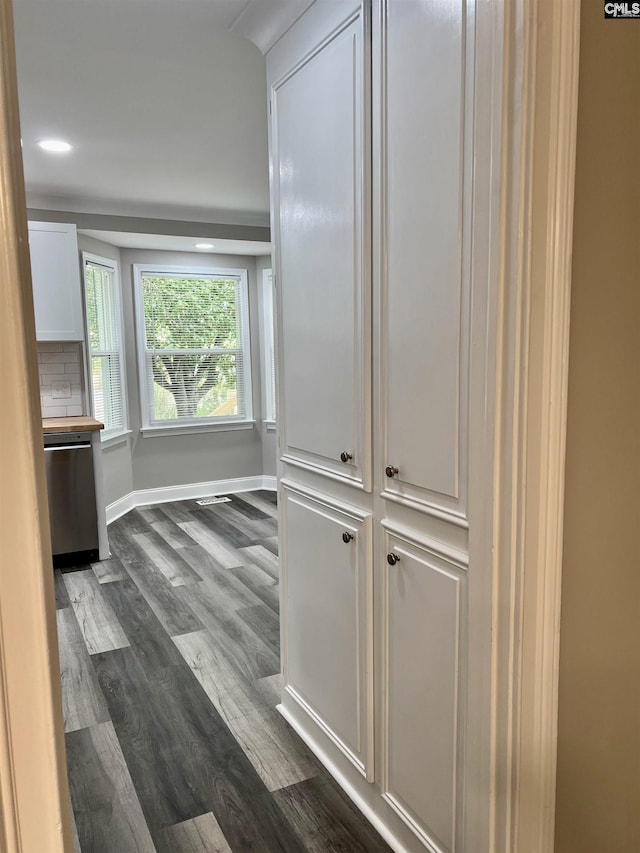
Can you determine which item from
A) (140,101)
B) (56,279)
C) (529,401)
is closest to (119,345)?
(56,279)

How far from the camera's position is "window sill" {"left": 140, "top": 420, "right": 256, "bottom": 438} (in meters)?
5.87

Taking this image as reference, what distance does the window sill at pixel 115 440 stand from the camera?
515cm

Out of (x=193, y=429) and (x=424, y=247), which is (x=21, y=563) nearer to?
(x=424, y=247)

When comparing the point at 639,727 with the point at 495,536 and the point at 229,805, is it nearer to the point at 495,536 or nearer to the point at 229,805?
the point at 495,536

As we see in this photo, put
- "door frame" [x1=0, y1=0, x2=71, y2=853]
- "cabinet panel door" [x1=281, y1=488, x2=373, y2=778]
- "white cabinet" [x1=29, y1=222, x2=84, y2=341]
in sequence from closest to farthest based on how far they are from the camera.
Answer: "door frame" [x1=0, y1=0, x2=71, y2=853]
"cabinet panel door" [x1=281, y1=488, x2=373, y2=778]
"white cabinet" [x1=29, y1=222, x2=84, y2=341]

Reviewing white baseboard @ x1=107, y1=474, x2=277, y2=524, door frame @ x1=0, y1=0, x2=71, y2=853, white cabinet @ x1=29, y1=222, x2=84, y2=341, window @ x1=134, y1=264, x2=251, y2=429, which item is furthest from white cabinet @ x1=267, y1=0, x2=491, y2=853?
window @ x1=134, y1=264, x2=251, y2=429

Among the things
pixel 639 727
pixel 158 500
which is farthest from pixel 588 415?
pixel 158 500

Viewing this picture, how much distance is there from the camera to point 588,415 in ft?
3.85

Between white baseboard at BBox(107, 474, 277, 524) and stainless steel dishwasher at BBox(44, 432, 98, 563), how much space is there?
3.39 feet

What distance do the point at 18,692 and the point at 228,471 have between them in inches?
228

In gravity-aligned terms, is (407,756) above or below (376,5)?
below

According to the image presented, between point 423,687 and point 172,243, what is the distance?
187 inches

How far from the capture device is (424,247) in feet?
4.65

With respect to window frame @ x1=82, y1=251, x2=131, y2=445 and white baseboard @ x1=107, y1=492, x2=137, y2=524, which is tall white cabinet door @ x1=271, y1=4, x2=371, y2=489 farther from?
white baseboard @ x1=107, y1=492, x2=137, y2=524
